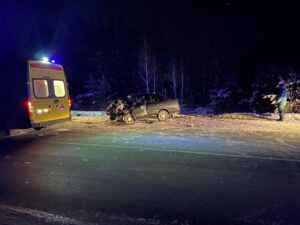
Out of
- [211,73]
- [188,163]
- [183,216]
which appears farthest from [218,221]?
[211,73]

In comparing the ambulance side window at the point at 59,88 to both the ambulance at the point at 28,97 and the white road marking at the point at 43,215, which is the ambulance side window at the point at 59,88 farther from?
the white road marking at the point at 43,215

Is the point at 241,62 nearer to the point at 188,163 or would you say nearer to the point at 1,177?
the point at 188,163

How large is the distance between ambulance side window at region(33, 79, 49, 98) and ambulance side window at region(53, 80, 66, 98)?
577 mm

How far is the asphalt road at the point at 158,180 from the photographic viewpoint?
6.50 metres

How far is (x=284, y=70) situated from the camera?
26141mm

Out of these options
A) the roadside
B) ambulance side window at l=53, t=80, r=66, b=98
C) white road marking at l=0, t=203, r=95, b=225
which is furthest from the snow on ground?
white road marking at l=0, t=203, r=95, b=225

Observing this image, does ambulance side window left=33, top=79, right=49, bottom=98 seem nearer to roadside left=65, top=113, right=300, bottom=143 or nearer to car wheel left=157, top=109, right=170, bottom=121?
roadside left=65, top=113, right=300, bottom=143

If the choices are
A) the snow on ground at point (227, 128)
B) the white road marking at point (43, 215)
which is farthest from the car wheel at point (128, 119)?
the white road marking at point (43, 215)

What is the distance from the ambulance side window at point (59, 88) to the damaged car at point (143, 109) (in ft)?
13.3

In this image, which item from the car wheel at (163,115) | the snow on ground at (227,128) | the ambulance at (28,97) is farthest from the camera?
the car wheel at (163,115)

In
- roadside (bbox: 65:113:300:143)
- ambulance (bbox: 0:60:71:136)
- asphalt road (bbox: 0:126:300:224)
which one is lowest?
roadside (bbox: 65:113:300:143)

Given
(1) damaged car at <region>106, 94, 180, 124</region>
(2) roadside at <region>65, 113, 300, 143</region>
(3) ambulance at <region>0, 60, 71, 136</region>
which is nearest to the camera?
(3) ambulance at <region>0, 60, 71, 136</region>

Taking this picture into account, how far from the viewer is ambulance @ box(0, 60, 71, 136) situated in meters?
14.8

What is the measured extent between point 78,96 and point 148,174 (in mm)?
30560
